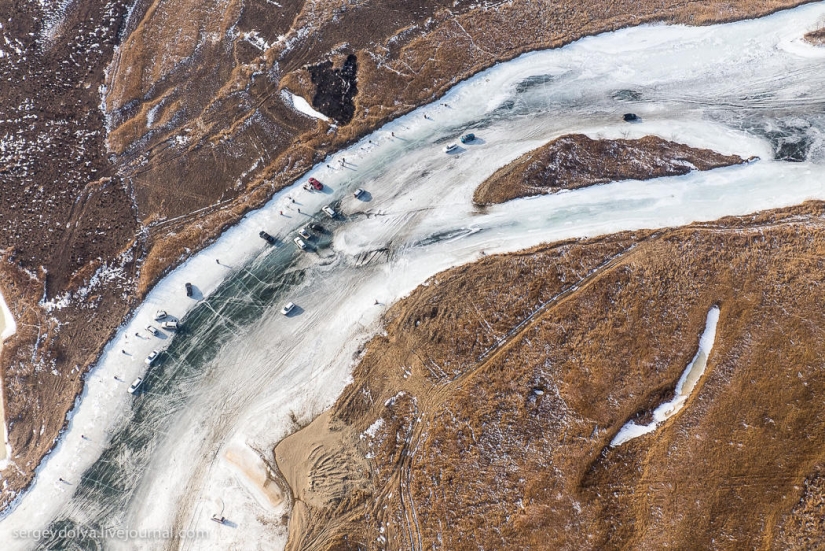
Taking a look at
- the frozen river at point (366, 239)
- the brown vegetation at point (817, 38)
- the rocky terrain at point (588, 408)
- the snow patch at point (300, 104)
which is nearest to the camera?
the rocky terrain at point (588, 408)

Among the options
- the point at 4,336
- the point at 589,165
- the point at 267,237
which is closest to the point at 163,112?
the point at 267,237

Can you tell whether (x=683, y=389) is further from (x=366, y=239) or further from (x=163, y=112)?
(x=163, y=112)

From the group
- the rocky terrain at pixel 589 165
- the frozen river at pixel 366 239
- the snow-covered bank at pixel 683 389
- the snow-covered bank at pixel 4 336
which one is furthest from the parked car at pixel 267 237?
the snow-covered bank at pixel 683 389

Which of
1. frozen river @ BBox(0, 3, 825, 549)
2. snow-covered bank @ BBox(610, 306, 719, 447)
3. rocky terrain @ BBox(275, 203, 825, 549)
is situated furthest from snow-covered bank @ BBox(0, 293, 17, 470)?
snow-covered bank @ BBox(610, 306, 719, 447)

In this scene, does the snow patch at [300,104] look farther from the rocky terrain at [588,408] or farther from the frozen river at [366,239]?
the rocky terrain at [588,408]

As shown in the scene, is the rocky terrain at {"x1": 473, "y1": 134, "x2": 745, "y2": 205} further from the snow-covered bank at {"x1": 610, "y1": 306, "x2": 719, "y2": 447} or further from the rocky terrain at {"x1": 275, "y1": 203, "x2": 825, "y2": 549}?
the snow-covered bank at {"x1": 610, "y1": 306, "x2": 719, "y2": 447}

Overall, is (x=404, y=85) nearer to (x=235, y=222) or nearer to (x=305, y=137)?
(x=305, y=137)
